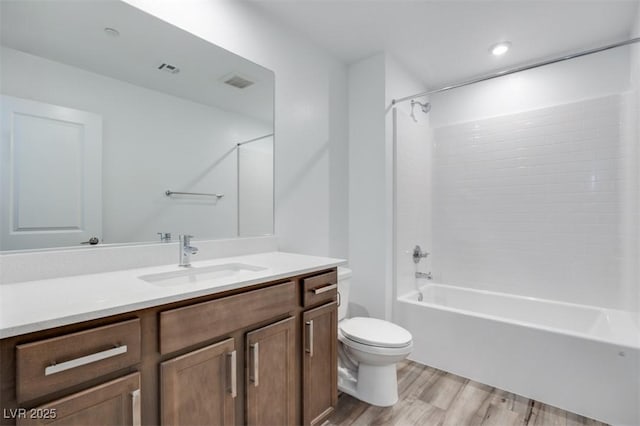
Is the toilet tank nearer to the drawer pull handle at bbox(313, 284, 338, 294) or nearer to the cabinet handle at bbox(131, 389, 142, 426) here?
the drawer pull handle at bbox(313, 284, 338, 294)

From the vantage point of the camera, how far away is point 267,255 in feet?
6.11

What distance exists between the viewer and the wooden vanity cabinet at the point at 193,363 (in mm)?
736

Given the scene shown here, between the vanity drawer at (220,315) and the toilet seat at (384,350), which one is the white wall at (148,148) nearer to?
the vanity drawer at (220,315)

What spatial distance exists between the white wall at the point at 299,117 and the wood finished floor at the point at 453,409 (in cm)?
105

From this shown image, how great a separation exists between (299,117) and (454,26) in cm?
123

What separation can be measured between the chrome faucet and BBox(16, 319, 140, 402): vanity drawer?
23.5 inches

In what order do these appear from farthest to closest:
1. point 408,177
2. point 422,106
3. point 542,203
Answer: point 422,106 < point 408,177 < point 542,203

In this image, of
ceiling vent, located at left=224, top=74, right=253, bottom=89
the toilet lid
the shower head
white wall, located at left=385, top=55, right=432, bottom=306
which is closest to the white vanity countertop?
the toilet lid

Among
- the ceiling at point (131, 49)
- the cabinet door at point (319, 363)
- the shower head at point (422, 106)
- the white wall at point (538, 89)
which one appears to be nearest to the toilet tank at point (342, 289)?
the cabinet door at point (319, 363)

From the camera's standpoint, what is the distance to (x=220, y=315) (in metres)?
1.08

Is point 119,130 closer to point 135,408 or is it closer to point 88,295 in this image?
point 88,295

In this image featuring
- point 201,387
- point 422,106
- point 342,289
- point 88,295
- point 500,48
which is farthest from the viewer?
point 422,106

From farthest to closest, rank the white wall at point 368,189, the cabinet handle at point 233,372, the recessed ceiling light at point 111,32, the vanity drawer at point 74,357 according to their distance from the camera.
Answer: the white wall at point 368,189 → the recessed ceiling light at point 111,32 → the cabinet handle at point 233,372 → the vanity drawer at point 74,357

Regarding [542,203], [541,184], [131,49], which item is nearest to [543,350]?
[542,203]
